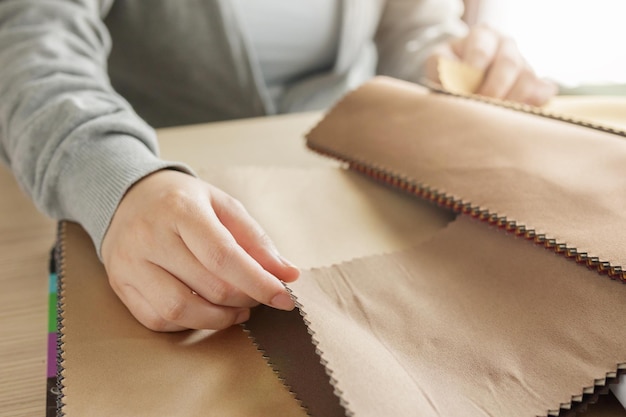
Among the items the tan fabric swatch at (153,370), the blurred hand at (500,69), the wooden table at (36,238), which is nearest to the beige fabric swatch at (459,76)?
the blurred hand at (500,69)

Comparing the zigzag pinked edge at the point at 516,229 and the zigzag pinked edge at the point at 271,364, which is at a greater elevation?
the zigzag pinked edge at the point at 516,229

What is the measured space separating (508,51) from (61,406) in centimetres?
53

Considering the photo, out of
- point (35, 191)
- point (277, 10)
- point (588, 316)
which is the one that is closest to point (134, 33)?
point (277, 10)

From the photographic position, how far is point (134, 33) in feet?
2.39

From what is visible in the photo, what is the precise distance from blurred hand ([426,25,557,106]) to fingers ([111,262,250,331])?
38cm

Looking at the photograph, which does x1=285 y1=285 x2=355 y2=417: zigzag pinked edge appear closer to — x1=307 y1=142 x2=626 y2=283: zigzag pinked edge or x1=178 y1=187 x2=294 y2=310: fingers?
x1=178 y1=187 x2=294 y2=310: fingers

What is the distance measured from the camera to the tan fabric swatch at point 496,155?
0.36 meters

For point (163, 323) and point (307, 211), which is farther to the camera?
point (307, 211)

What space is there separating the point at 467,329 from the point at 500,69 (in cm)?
37

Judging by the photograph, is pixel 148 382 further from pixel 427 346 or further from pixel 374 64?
pixel 374 64

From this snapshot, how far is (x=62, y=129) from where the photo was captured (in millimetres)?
431

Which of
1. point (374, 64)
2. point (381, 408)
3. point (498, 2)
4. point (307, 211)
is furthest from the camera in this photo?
point (498, 2)

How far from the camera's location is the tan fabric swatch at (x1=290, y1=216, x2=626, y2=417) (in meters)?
0.27

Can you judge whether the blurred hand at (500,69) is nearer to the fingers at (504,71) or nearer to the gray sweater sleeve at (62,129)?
the fingers at (504,71)
